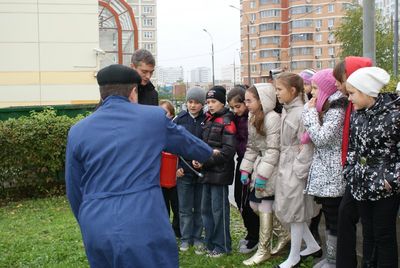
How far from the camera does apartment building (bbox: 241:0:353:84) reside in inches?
3391

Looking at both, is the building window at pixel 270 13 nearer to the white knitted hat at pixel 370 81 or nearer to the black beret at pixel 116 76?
the white knitted hat at pixel 370 81

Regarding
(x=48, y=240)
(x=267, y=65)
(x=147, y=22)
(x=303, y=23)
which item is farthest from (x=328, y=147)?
(x=147, y=22)

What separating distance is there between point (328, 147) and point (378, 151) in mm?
633

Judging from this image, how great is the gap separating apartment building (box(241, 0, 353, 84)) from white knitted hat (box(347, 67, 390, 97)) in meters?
81.3

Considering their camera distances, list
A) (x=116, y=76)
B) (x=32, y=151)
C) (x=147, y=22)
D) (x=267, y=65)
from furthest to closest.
→ (x=147, y=22), (x=267, y=65), (x=32, y=151), (x=116, y=76)

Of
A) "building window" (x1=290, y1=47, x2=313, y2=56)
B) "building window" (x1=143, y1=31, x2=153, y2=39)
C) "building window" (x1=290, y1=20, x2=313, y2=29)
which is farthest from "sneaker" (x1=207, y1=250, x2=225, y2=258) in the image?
"building window" (x1=143, y1=31, x2=153, y2=39)

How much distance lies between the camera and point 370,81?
3623 mm

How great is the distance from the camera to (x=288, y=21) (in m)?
90.1

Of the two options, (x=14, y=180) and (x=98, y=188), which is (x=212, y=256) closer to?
(x=98, y=188)

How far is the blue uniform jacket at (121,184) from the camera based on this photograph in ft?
8.84

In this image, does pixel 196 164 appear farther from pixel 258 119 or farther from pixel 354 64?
pixel 354 64

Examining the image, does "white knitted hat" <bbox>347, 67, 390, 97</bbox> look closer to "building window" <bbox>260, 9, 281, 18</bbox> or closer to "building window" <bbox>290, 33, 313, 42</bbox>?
"building window" <bbox>290, 33, 313, 42</bbox>

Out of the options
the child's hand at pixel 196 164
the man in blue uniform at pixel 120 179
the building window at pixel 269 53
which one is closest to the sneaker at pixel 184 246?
the child's hand at pixel 196 164

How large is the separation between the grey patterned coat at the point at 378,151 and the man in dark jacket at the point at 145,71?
1.91m
